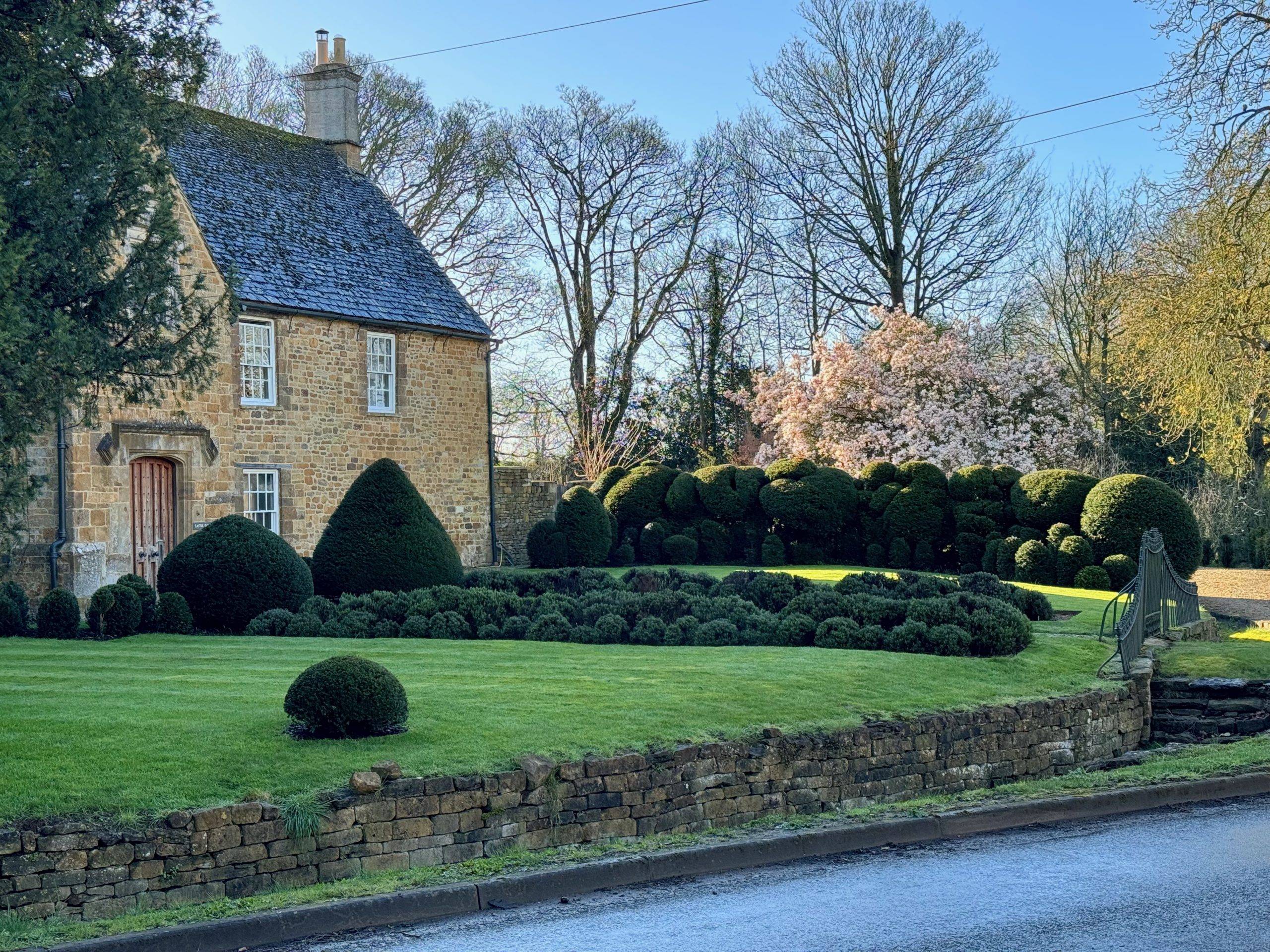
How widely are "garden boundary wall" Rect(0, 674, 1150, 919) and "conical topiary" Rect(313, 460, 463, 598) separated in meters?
9.96

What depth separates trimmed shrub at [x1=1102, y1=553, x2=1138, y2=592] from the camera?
23.4m

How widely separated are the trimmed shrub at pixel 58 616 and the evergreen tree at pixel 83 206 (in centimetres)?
772

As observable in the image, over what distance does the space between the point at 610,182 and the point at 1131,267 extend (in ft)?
55.7

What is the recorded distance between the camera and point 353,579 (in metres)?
19.2

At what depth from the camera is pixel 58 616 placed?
54.6 feet

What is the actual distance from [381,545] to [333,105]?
1625 cm

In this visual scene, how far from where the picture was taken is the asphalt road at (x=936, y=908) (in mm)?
6250

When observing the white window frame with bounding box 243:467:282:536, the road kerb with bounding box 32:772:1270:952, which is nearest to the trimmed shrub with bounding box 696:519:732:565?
the white window frame with bounding box 243:467:282:536

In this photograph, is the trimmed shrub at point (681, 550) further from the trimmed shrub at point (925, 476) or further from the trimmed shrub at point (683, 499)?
the trimmed shrub at point (925, 476)

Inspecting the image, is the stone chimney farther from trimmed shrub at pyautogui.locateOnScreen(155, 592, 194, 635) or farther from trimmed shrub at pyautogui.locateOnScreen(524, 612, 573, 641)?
trimmed shrub at pyautogui.locateOnScreen(524, 612, 573, 641)

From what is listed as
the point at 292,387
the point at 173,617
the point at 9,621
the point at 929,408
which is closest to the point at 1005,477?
the point at 929,408

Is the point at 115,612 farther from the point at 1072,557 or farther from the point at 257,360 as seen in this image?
the point at 1072,557

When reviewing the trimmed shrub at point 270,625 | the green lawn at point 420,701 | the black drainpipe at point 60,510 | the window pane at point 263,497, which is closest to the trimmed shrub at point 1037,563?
the green lawn at point 420,701

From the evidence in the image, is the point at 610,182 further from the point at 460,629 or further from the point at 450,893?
the point at 450,893
